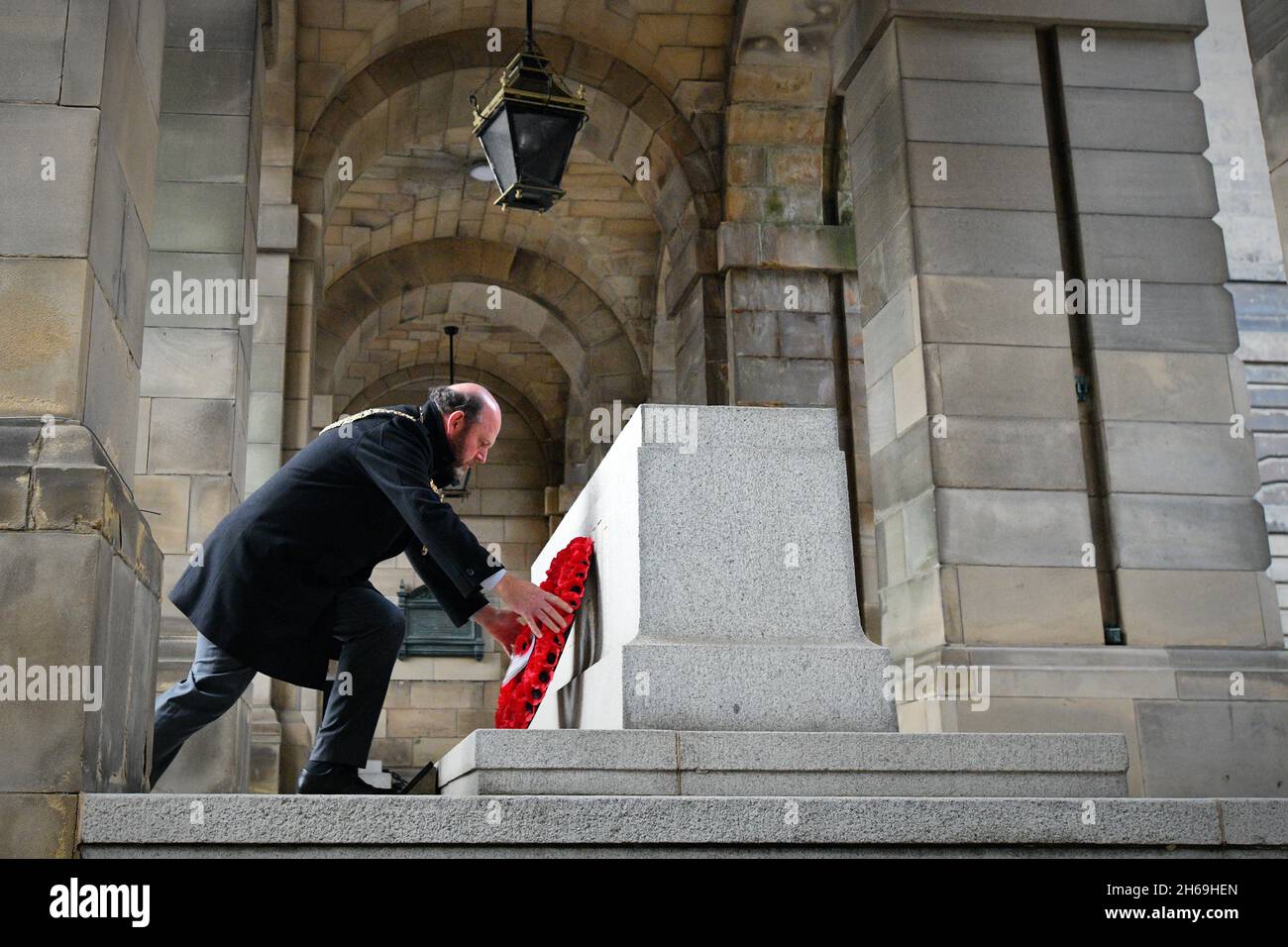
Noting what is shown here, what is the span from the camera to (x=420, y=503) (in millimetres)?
4203

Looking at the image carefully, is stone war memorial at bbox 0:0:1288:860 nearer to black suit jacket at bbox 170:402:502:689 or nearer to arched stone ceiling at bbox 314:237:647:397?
black suit jacket at bbox 170:402:502:689

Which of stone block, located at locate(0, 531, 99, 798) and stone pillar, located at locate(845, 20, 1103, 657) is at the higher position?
stone pillar, located at locate(845, 20, 1103, 657)

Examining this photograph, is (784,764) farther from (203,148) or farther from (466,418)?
(203,148)

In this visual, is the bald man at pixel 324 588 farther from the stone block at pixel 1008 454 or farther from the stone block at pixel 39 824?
the stone block at pixel 1008 454

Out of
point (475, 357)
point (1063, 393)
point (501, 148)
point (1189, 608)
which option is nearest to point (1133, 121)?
point (1063, 393)

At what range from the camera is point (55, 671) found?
319 centimetres

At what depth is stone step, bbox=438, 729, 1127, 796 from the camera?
352 centimetres

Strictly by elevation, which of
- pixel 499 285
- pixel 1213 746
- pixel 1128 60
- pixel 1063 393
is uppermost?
pixel 499 285

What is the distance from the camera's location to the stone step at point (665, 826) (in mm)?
2939

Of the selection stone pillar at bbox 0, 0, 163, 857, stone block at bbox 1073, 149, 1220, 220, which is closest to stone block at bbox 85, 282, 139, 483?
stone pillar at bbox 0, 0, 163, 857

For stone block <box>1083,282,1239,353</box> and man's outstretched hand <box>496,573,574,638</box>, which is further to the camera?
stone block <box>1083,282,1239,353</box>

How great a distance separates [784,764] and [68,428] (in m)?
2.07

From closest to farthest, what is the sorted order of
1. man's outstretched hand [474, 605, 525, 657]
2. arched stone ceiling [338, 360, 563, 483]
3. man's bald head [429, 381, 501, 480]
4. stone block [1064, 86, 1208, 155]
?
man's bald head [429, 381, 501, 480] → man's outstretched hand [474, 605, 525, 657] → stone block [1064, 86, 1208, 155] → arched stone ceiling [338, 360, 563, 483]

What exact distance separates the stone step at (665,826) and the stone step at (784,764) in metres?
0.42
